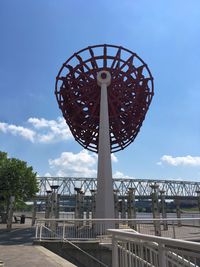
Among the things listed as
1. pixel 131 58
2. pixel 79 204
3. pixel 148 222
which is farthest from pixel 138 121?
pixel 148 222

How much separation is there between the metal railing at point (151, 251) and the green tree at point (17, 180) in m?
37.3

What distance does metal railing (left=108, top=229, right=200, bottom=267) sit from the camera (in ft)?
12.4

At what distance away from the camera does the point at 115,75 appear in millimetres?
31141

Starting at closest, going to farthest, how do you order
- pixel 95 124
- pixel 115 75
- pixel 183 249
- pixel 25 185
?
pixel 183 249 → pixel 115 75 → pixel 95 124 → pixel 25 185

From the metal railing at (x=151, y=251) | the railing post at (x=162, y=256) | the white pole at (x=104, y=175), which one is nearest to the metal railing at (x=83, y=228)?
the white pole at (x=104, y=175)

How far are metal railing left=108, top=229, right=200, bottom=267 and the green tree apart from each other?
123 ft

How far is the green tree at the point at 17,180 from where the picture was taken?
4094 centimetres

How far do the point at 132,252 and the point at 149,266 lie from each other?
1.67 feet

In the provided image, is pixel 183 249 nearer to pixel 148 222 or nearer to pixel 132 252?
pixel 132 252

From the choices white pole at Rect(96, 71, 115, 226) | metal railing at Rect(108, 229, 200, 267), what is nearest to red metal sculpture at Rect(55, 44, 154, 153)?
white pole at Rect(96, 71, 115, 226)

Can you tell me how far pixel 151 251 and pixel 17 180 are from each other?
3878 cm

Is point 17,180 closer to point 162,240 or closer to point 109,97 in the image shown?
point 109,97

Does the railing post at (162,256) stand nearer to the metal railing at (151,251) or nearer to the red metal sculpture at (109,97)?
the metal railing at (151,251)

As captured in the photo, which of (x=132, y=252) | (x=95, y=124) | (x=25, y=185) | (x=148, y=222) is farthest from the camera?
(x=25, y=185)
